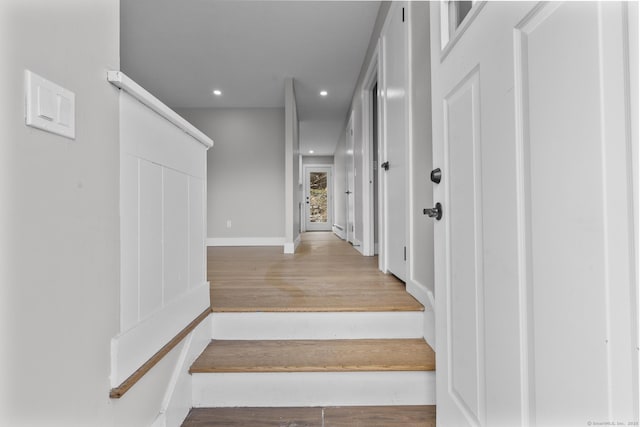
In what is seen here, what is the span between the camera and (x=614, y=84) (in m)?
0.45

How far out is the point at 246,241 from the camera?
514 cm

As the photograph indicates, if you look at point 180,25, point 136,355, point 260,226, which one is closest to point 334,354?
point 136,355

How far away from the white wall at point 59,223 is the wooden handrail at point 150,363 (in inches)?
1.2

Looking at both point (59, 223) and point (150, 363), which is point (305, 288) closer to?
point (150, 363)

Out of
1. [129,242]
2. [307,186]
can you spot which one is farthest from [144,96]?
[307,186]

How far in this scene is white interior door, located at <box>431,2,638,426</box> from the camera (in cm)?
46

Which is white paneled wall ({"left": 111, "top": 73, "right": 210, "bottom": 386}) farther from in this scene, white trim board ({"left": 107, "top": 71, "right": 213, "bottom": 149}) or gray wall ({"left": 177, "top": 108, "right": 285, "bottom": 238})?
gray wall ({"left": 177, "top": 108, "right": 285, "bottom": 238})

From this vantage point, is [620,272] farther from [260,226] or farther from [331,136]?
[331,136]

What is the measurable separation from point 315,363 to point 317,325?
24 centimetres

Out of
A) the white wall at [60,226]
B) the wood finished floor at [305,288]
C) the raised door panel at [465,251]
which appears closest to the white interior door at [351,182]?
the wood finished floor at [305,288]

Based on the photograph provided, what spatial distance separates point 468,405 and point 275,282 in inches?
58.1

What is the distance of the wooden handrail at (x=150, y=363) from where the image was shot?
81cm

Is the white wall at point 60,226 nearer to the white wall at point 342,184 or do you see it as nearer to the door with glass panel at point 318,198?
the white wall at point 342,184

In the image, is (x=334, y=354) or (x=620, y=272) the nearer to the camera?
(x=620, y=272)
